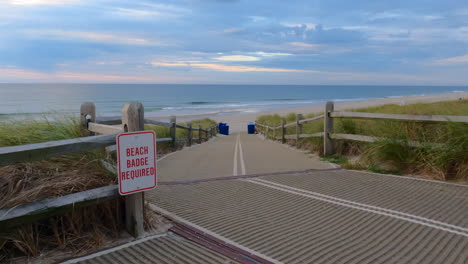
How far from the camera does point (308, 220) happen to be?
4121 millimetres

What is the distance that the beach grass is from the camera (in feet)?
10.2

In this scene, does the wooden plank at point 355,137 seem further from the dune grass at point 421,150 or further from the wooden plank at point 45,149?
the wooden plank at point 45,149

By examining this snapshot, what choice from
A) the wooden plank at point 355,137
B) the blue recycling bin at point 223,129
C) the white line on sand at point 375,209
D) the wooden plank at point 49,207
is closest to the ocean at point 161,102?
the wooden plank at point 49,207

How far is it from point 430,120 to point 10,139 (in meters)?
6.09

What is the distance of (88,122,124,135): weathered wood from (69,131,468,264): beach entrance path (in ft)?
3.56

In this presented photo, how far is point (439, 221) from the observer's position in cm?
400

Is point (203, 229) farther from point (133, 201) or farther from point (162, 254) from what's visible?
point (133, 201)

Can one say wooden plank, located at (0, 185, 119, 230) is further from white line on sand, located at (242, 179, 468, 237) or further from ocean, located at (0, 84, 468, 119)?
white line on sand, located at (242, 179, 468, 237)

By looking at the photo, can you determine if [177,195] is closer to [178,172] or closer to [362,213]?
[362,213]

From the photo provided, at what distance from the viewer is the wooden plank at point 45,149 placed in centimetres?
287

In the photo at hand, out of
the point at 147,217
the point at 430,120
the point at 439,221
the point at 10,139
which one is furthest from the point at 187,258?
the point at 430,120

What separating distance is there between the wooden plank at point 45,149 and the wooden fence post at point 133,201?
217 millimetres

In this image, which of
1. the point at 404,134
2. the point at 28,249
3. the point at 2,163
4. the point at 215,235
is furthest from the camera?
the point at 404,134

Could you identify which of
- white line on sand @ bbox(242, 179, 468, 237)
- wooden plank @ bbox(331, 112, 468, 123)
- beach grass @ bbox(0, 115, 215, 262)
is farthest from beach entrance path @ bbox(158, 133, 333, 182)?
beach grass @ bbox(0, 115, 215, 262)
